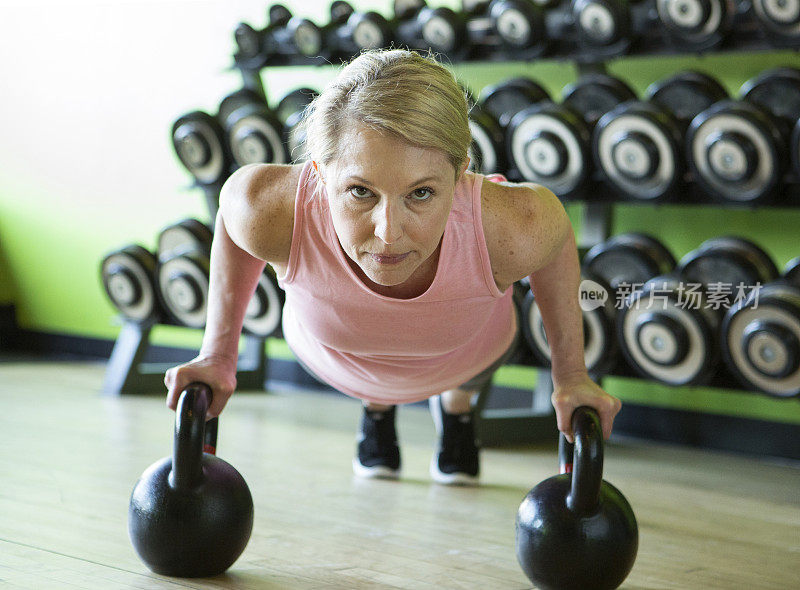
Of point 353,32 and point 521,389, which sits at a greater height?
point 353,32

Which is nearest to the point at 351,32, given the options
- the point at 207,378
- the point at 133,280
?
the point at 133,280

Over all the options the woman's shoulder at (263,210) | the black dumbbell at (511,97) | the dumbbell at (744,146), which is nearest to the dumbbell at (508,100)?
the black dumbbell at (511,97)

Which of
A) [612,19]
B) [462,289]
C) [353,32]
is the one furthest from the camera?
[353,32]

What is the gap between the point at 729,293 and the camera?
2367 millimetres

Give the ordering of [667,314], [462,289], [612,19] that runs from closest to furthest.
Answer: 1. [462,289]
2. [667,314]
3. [612,19]

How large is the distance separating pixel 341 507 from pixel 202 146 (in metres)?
1.60

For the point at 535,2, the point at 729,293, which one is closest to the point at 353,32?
the point at 535,2

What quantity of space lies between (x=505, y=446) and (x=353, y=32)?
1360 millimetres

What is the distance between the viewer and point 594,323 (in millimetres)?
2490

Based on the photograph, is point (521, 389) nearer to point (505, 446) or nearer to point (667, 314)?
point (505, 446)

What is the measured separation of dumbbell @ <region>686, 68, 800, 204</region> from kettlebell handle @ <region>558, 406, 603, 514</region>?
1.26m

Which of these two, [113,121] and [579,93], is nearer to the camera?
[579,93]

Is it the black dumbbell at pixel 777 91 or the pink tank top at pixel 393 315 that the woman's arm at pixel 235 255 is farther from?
the black dumbbell at pixel 777 91

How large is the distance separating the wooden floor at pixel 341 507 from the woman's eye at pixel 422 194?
570mm
